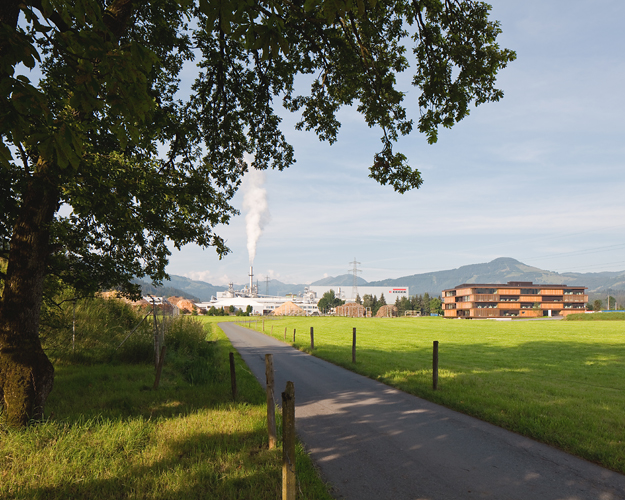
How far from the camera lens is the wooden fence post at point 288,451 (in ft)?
12.5

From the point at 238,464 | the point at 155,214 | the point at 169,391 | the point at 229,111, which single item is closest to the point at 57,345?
the point at 169,391

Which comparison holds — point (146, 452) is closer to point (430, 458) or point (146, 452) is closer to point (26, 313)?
point (26, 313)

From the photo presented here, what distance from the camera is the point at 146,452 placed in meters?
5.61

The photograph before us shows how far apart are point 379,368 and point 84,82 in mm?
12953

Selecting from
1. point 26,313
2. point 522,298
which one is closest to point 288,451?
point 26,313

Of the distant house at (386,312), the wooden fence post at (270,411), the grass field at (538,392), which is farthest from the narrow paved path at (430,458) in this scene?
the distant house at (386,312)

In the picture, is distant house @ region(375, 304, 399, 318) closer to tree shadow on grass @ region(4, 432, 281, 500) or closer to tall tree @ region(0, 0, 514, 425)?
tall tree @ region(0, 0, 514, 425)

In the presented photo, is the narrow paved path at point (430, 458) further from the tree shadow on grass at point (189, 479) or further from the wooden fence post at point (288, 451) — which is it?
the wooden fence post at point (288, 451)

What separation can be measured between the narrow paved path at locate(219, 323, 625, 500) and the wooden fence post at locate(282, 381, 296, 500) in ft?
3.58

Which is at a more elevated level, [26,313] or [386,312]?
[26,313]

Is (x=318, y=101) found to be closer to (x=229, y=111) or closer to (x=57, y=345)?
(x=229, y=111)

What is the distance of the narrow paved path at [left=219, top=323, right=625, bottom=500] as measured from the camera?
4715 millimetres

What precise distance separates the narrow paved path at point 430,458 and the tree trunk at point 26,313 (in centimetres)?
483

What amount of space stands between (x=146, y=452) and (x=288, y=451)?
2.99 metres
